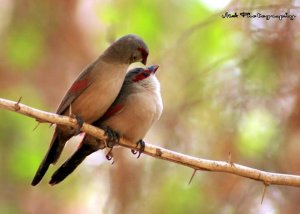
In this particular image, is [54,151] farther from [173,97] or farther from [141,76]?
[173,97]

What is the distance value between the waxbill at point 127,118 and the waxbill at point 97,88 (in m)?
0.13

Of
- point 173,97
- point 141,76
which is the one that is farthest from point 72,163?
point 173,97

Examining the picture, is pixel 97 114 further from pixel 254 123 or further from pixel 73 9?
pixel 73 9

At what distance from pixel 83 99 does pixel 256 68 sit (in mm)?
2248

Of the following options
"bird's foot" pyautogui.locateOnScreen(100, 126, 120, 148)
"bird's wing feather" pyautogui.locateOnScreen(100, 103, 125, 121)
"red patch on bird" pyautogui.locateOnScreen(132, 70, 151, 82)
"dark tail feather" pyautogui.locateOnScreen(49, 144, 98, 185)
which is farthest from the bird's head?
"dark tail feather" pyautogui.locateOnScreen(49, 144, 98, 185)

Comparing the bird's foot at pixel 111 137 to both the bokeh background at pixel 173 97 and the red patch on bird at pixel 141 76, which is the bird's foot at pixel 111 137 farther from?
the bokeh background at pixel 173 97

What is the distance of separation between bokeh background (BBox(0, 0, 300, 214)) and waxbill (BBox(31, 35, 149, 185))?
3.14ft

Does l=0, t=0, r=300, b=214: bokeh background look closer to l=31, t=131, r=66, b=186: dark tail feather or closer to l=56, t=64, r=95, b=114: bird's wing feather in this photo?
l=56, t=64, r=95, b=114: bird's wing feather

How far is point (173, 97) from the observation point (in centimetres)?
A: 718

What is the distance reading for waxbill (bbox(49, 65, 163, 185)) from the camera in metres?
5.19

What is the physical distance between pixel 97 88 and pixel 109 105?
17cm

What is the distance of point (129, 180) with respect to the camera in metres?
6.71

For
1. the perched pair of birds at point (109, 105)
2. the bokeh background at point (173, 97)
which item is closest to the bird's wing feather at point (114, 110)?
the perched pair of birds at point (109, 105)

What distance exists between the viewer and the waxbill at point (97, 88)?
5.08 m
